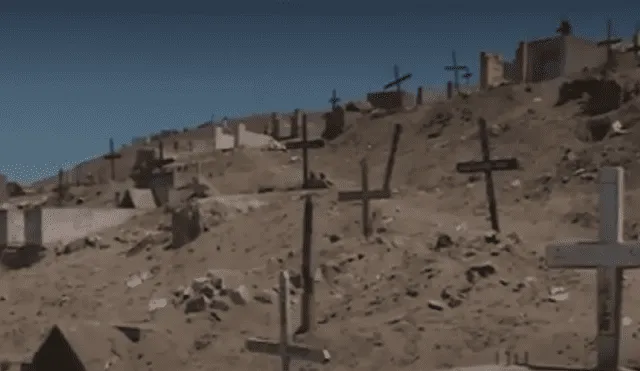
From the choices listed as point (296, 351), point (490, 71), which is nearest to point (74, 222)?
point (296, 351)

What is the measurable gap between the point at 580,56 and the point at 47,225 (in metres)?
22.9

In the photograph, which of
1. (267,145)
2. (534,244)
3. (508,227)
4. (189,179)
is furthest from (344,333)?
(267,145)

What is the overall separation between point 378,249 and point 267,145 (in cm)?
2460

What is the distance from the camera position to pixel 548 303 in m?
14.4

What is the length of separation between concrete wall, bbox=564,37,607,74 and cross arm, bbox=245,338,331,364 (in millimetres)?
30040

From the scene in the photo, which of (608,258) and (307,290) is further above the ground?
(608,258)

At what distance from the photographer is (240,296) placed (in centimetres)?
1688

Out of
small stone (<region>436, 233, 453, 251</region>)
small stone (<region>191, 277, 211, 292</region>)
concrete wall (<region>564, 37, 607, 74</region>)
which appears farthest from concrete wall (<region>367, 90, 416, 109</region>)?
small stone (<region>191, 277, 211, 292</region>)

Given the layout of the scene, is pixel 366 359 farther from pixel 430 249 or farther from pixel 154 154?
pixel 154 154

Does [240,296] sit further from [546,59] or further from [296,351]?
[546,59]

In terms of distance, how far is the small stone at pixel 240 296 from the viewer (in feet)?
55.2

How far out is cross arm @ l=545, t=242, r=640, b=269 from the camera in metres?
7.87

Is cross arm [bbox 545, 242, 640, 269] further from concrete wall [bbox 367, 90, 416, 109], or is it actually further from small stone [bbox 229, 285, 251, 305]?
concrete wall [bbox 367, 90, 416, 109]

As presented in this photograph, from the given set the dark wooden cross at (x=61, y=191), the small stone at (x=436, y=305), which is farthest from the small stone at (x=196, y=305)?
the dark wooden cross at (x=61, y=191)
